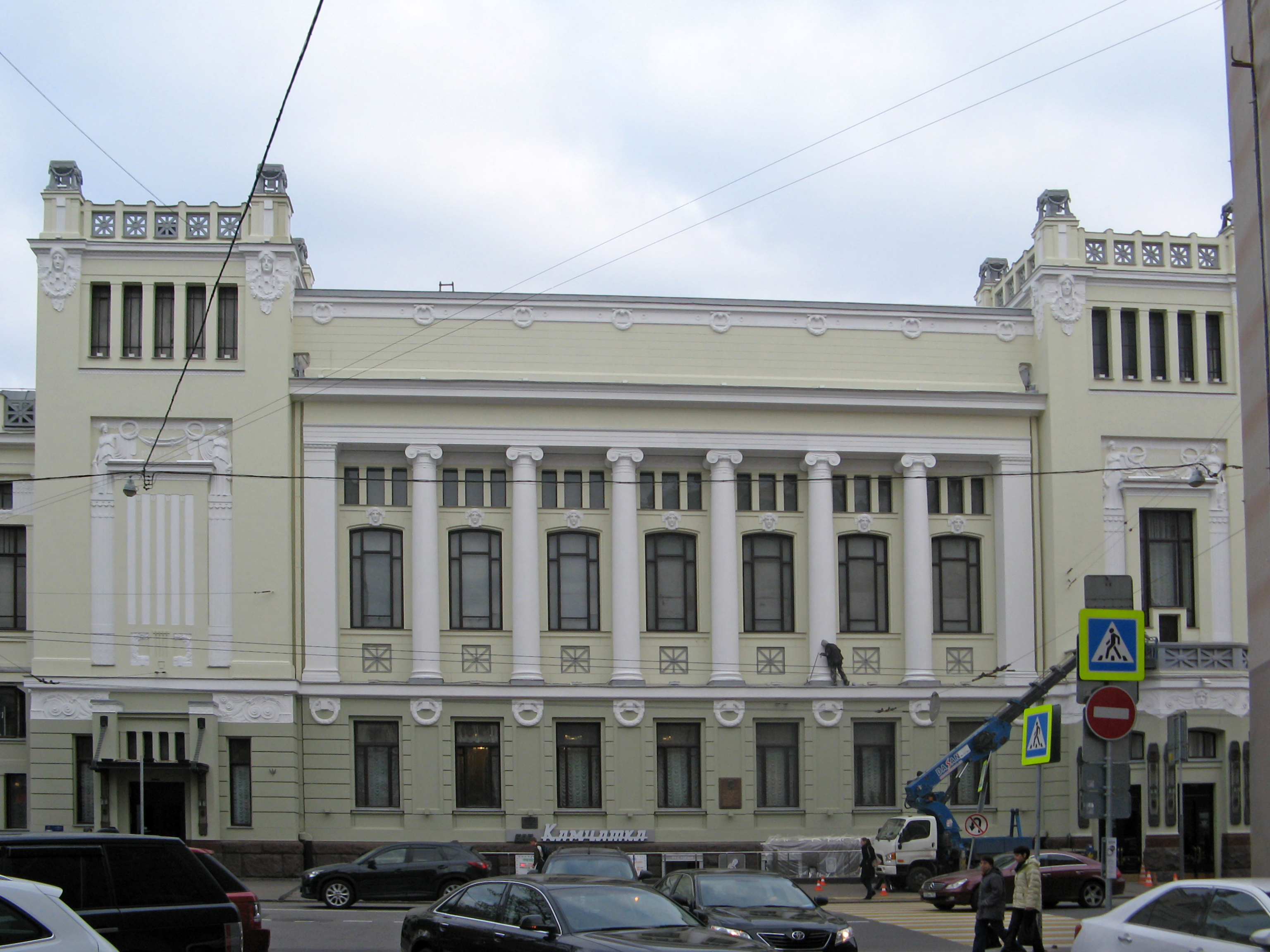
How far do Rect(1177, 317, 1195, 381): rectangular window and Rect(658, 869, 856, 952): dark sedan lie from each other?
87.0 ft

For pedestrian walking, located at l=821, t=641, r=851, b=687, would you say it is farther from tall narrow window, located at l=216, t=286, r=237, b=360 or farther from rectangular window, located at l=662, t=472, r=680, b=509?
tall narrow window, located at l=216, t=286, r=237, b=360

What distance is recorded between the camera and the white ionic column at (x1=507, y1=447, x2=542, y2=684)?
39.2m

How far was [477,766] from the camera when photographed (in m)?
39.1

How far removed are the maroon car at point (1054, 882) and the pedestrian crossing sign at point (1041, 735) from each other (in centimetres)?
640

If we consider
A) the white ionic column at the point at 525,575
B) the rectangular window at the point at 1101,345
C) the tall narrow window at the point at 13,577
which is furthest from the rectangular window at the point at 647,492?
the tall narrow window at the point at 13,577

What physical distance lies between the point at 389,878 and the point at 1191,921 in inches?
795

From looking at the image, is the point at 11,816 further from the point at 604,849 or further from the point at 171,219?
the point at 604,849

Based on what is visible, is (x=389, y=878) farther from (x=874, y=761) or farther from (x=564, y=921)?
(x=564, y=921)

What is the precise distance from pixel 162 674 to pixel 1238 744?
27293mm

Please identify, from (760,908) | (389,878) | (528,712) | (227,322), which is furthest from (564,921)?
(227,322)

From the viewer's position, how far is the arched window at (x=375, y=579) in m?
39.4

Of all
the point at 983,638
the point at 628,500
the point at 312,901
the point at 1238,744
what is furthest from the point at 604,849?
the point at 1238,744

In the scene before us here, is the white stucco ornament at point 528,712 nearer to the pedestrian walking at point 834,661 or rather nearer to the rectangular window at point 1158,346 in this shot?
the pedestrian walking at point 834,661

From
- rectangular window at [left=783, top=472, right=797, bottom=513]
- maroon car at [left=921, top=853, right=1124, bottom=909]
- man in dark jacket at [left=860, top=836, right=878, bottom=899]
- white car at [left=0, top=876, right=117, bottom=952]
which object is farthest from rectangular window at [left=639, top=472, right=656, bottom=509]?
white car at [left=0, top=876, right=117, bottom=952]
